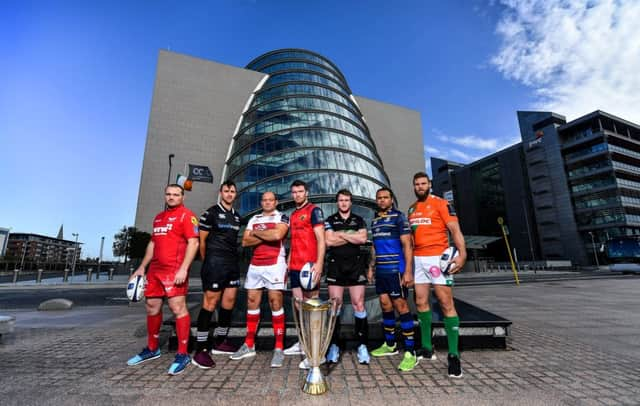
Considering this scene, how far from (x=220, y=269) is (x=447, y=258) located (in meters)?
2.90

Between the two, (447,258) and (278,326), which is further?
(278,326)

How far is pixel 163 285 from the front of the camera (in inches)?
133

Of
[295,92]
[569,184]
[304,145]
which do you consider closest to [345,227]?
[304,145]

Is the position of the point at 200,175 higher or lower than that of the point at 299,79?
Result: lower

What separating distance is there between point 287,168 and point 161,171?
15418 mm

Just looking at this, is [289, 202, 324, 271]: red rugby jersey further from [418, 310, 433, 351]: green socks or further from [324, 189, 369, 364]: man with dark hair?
[418, 310, 433, 351]: green socks

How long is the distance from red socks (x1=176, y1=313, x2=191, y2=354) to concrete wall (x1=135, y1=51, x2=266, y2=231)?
28.3 meters

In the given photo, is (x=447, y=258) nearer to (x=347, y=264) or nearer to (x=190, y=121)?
(x=347, y=264)

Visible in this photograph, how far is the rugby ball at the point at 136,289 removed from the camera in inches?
132

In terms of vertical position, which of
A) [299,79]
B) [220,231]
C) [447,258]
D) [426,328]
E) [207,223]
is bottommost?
[426,328]

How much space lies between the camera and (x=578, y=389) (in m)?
2.60

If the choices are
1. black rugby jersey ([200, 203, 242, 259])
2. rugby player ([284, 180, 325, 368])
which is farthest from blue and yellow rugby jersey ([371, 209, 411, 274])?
black rugby jersey ([200, 203, 242, 259])

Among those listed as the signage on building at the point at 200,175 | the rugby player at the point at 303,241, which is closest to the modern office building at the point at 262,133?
the signage on building at the point at 200,175

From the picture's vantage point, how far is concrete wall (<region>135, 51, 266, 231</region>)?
1160 inches
